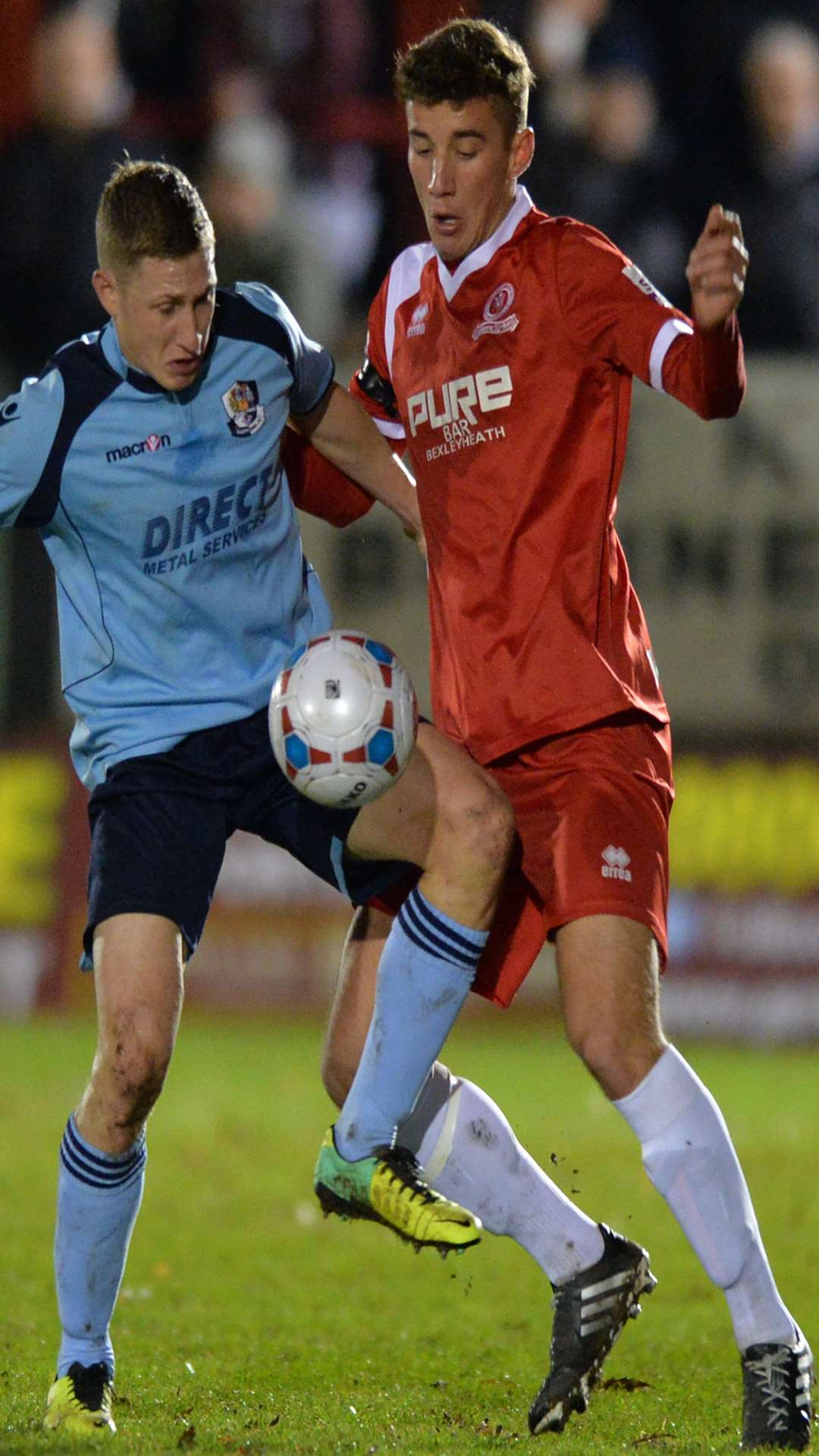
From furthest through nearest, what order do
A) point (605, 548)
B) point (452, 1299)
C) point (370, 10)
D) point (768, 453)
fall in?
point (370, 10), point (768, 453), point (452, 1299), point (605, 548)

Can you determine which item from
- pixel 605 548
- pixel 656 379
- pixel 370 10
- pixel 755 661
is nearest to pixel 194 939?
pixel 605 548

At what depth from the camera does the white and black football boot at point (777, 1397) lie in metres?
4.20

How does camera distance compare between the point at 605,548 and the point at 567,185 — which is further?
the point at 567,185

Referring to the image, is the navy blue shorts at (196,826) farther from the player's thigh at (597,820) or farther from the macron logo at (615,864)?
the macron logo at (615,864)

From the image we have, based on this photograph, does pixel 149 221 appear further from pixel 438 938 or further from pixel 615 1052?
pixel 615 1052

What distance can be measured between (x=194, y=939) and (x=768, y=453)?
6700mm

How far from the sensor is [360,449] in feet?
16.3

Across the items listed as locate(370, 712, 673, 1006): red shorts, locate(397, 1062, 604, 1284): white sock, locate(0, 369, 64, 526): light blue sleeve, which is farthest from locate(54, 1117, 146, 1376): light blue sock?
locate(0, 369, 64, 526): light blue sleeve

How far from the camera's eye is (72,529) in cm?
459

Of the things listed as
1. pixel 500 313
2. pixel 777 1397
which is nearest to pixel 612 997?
pixel 777 1397

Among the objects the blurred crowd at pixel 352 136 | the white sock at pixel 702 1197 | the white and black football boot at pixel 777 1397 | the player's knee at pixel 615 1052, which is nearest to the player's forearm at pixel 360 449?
the player's knee at pixel 615 1052

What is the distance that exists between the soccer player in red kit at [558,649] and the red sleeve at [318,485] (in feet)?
1.19

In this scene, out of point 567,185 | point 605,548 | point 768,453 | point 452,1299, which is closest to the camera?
point 605,548

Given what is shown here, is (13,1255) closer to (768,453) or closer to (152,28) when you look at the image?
(768,453)
